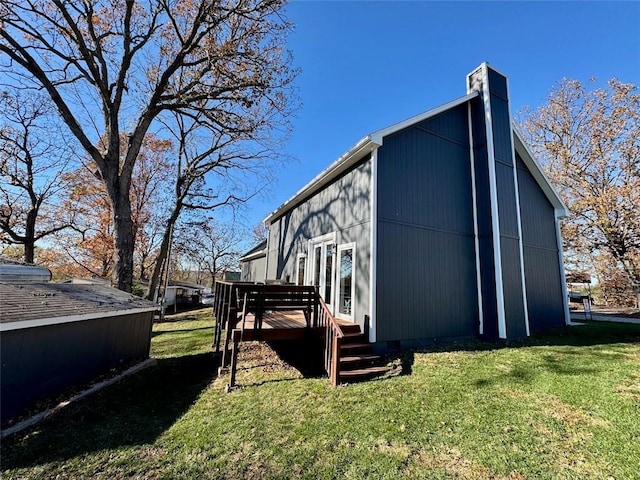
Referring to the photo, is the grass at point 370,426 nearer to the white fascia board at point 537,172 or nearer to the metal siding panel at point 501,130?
the metal siding panel at point 501,130

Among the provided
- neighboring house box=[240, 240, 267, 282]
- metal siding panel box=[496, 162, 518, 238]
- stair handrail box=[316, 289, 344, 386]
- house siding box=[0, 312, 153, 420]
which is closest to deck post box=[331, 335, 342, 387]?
Answer: stair handrail box=[316, 289, 344, 386]

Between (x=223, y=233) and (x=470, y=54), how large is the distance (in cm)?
3338

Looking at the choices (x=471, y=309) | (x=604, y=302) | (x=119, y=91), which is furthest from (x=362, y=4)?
(x=604, y=302)

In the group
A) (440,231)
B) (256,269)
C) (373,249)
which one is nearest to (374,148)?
(373,249)

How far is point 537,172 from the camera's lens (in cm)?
1005

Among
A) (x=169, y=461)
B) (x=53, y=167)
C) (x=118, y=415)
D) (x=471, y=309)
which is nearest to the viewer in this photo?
(x=169, y=461)

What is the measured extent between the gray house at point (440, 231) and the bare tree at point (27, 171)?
49.1 feet

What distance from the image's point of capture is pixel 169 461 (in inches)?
130

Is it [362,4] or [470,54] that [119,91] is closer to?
[362,4]

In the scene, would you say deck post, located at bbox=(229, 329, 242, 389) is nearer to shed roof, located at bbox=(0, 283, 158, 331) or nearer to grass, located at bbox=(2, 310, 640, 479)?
grass, located at bbox=(2, 310, 640, 479)

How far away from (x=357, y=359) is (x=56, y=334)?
17.2 feet

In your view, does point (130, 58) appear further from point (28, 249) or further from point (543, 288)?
point (543, 288)

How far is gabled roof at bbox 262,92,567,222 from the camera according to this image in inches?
271

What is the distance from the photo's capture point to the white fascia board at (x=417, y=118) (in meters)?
6.77
